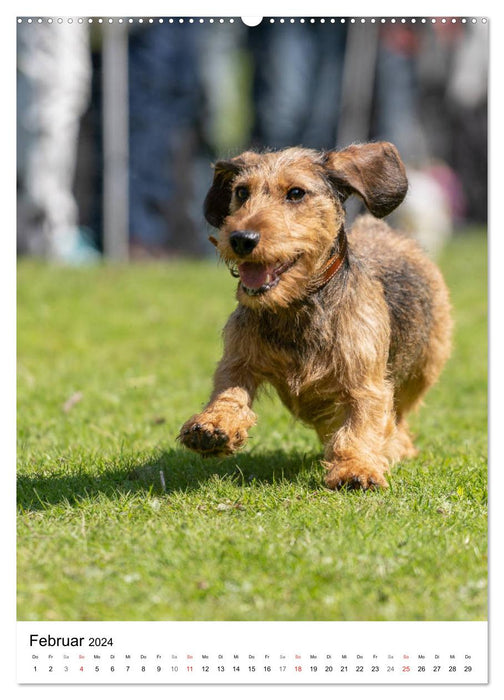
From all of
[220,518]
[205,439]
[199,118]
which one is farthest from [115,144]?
[220,518]

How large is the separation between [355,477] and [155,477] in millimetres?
1156

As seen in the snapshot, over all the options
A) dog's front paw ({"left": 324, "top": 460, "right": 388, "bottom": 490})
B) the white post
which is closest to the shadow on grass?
dog's front paw ({"left": 324, "top": 460, "right": 388, "bottom": 490})

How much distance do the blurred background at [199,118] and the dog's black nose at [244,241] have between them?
6.19 m

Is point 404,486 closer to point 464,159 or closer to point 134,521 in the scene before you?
point 134,521

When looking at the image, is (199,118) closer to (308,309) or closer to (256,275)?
(308,309)

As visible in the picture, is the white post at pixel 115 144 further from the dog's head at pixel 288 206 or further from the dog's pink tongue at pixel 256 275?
the dog's pink tongue at pixel 256 275

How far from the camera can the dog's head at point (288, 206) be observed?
471cm

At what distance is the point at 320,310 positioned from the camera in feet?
16.8

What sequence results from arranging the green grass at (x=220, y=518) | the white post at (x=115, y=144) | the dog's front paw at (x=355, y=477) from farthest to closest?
the white post at (x=115, y=144)
the dog's front paw at (x=355, y=477)
the green grass at (x=220, y=518)

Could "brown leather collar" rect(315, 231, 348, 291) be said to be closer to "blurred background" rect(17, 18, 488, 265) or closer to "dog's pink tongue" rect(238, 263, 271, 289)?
"dog's pink tongue" rect(238, 263, 271, 289)

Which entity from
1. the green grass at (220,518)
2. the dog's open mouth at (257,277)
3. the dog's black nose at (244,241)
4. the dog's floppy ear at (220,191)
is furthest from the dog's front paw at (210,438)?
the dog's floppy ear at (220,191)

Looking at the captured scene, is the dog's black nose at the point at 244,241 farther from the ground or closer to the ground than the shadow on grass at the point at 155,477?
farther from the ground

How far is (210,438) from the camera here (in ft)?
15.5

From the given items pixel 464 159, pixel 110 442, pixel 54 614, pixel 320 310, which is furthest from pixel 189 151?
pixel 54 614
